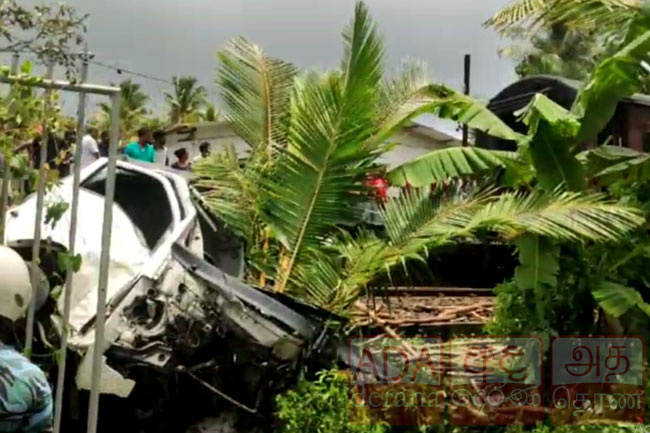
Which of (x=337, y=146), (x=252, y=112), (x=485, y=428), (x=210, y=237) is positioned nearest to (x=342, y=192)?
(x=337, y=146)

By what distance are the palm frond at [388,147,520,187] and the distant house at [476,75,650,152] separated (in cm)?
185

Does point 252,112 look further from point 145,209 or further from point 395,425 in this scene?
point 395,425

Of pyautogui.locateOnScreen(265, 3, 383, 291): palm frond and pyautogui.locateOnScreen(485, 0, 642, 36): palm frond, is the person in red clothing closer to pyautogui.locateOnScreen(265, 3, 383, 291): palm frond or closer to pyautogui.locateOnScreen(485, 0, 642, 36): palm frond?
pyautogui.locateOnScreen(265, 3, 383, 291): palm frond

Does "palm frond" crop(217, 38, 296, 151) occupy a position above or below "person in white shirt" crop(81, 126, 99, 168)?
above

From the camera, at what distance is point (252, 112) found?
9.41m

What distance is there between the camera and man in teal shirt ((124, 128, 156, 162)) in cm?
1208

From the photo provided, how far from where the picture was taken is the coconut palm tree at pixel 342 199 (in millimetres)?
7598

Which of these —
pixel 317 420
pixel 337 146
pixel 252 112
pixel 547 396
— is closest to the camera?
pixel 317 420

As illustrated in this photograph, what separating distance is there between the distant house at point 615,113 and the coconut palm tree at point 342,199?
202 centimetres

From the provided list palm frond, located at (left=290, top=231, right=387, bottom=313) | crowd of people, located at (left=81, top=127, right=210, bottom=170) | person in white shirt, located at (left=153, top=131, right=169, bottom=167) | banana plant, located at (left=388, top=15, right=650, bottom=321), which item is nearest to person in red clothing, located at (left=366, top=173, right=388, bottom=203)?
banana plant, located at (left=388, top=15, right=650, bottom=321)

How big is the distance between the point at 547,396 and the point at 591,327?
0.69 meters

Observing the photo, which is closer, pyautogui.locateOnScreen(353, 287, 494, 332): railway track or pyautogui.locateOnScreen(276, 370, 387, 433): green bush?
pyautogui.locateOnScreen(276, 370, 387, 433): green bush

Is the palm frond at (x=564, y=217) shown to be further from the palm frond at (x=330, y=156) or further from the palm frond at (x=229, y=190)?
the palm frond at (x=229, y=190)

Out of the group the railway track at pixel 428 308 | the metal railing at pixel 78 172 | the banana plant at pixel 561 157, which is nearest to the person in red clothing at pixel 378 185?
the banana plant at pixel 561 157
